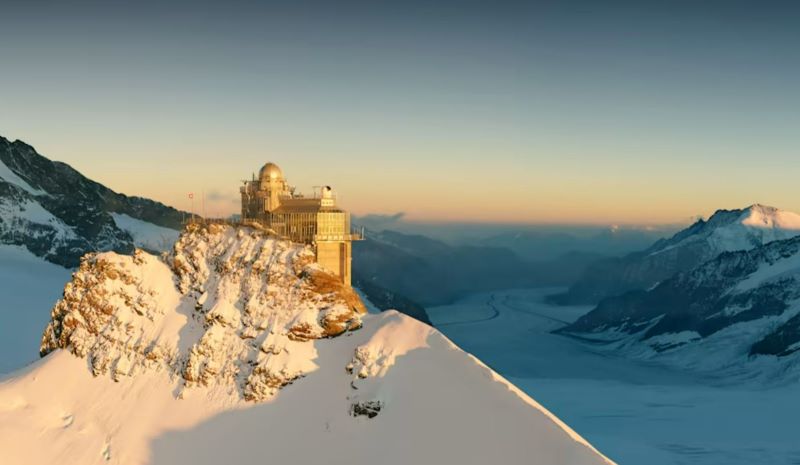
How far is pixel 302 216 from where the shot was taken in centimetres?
10250

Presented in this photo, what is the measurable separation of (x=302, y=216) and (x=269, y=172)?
347 inches

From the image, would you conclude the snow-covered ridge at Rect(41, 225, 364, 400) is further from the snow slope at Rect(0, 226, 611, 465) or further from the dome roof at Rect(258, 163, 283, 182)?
the dome roof at Rect(258, 163, 283, 182)

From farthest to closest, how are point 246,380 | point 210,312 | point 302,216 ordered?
point 302,216 < point 210,312 < point 246,380

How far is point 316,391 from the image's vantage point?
3132 inches

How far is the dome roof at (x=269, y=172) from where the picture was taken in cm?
10569

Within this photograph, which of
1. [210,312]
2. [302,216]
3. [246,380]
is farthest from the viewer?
[302,216]

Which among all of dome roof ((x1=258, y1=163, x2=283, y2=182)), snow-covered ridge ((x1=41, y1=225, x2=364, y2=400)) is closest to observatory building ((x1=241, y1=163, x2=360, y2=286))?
dome roof ((x1=258, y1=163, x2=283, y2=182))

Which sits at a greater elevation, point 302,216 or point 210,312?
point 302,216

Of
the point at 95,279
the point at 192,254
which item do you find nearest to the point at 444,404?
the point at 192,254

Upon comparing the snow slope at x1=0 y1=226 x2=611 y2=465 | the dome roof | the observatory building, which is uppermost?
the dome roof

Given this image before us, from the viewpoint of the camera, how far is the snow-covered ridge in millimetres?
82625

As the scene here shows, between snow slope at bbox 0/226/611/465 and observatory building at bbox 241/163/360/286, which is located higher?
observatory building at bbox 241/163/360/286

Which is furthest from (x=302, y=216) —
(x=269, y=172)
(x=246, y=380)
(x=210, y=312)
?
(x=246, y=380)

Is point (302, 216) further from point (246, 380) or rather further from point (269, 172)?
point (246, 380)
